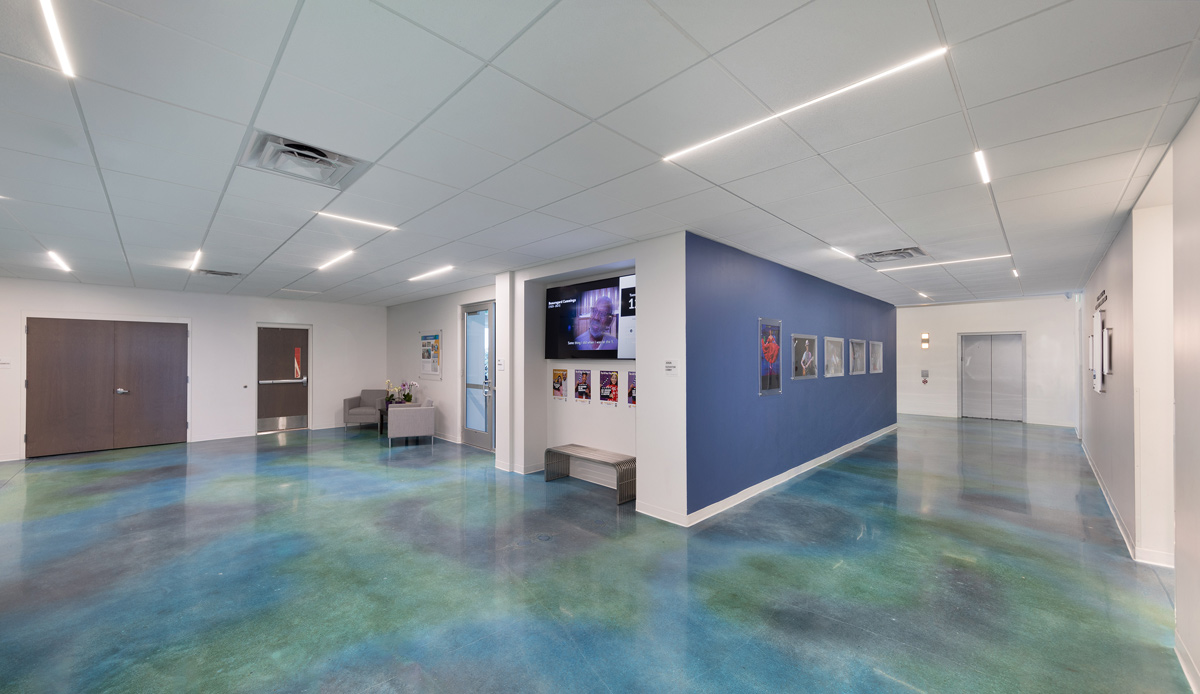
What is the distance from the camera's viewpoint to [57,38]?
1.81 metres

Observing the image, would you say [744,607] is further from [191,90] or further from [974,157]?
[191,90]

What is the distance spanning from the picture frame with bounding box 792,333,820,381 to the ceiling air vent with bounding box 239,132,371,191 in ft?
17.9

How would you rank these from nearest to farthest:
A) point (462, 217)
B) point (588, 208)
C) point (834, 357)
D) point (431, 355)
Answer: point (588, 208)
point (462, 217)
point (834, 357)
point (431, 355)

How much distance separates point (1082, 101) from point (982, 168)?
31.5 inches

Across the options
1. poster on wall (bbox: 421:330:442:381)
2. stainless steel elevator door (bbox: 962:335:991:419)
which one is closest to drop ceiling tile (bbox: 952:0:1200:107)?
poster on wall (bbox: 421:330:442:381)

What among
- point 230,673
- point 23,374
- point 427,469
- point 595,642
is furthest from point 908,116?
point 23,374

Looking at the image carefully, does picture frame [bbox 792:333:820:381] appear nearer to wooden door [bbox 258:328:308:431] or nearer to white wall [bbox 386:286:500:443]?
white wall [bbox 386:286:500:443]

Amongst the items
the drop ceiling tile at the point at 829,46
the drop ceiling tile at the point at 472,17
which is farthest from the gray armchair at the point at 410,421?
the drop ceiling tile at the point at 829,46

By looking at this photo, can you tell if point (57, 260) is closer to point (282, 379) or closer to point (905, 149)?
point (282, 379)

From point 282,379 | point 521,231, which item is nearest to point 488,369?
point 521,231

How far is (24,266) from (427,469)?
6152mm

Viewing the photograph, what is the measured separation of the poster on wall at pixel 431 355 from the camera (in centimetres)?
926

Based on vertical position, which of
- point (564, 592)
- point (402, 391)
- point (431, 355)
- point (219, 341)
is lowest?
point (564, 592)

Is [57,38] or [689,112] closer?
[57,38]
